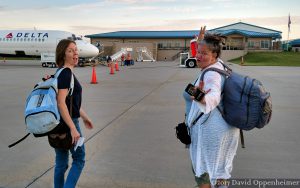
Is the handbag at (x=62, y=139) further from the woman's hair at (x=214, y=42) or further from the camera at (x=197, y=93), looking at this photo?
the woman's hair at (x=214, y=42)

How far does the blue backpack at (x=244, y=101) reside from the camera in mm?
2744

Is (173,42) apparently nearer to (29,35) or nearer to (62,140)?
(29,35)

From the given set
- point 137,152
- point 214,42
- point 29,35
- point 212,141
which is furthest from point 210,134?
point 29,35

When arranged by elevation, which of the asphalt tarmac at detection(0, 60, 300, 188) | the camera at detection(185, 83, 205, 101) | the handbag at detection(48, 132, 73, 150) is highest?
the camera at detection(185, 83, 205, 101)

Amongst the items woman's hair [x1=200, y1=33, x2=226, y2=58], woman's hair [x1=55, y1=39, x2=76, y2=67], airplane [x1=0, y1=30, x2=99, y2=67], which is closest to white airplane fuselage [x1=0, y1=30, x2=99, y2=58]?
airplane [x1=0, y1=30, x2=99, y2=67]

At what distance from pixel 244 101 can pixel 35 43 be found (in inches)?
1278

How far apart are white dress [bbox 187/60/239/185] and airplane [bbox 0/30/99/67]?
1210 inches

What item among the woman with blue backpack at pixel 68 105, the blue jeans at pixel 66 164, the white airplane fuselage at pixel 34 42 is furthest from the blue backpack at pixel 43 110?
the white airplane fuselage at pixel 34 42

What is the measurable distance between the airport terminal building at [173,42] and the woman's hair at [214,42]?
63620 mm

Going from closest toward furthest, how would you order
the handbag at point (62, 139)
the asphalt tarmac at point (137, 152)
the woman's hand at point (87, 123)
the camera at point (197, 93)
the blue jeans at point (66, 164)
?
the camera at point (197, 93)
the handbag at point (62, 139)
the blue jeans at point (66, 164)
the woman's hand at point (87, 123)
the asphalt tarmac at point (137, 152)

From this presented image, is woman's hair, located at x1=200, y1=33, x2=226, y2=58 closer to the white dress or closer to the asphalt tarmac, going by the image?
the white dress

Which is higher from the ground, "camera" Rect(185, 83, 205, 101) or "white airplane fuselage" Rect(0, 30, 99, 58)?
"white airplane fuselage" Rect(0, 30, 99, 58)

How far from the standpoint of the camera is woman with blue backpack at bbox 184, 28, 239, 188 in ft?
9.53

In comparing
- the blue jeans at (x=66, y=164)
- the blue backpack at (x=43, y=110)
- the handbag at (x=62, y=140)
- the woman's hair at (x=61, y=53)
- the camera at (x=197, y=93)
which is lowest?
the blue jeans at (x=66, y=164)
